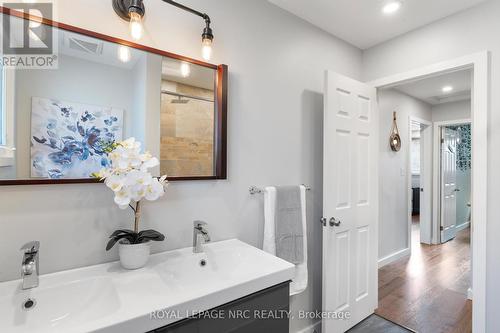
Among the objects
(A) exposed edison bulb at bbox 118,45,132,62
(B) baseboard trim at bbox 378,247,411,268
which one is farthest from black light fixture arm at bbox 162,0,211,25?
(B) baseboard trim at bbox 378,247,411,268

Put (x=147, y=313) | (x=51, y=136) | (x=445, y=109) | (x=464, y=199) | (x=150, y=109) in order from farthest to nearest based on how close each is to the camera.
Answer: (x=464, y=199), (x=445, y=109), (x=150, y=109), (x=51, y=136), (x=147, y=313)

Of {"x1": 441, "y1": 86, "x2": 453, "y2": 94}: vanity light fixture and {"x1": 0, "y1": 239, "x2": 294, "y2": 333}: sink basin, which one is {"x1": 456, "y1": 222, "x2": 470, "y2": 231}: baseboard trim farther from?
{"x1": 0, "y1": 239, "x2": 294, "y2": 333}: sink basin

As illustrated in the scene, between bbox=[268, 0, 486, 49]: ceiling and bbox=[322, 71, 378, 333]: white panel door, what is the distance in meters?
0.45

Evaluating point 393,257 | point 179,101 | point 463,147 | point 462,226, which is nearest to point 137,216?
point 179,101

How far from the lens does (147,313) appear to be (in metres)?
0.82

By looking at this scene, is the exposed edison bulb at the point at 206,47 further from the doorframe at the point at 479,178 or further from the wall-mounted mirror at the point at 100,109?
the doorframe at the point at 479,178

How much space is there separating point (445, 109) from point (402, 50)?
120 inches

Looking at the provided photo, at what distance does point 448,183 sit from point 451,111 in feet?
4.17

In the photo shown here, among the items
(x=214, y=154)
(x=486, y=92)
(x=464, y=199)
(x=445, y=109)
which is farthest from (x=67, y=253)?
(x=464, y=199)

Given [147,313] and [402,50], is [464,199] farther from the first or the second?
[147,313]

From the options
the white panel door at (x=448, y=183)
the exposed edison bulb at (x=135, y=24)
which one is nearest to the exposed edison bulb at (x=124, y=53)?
the exposed edison bulb at (x=135, y=24)

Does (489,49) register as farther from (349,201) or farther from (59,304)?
(59,304)

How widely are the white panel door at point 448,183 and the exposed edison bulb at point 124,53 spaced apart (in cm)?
502

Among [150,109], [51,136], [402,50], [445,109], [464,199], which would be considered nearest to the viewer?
[51,136]
